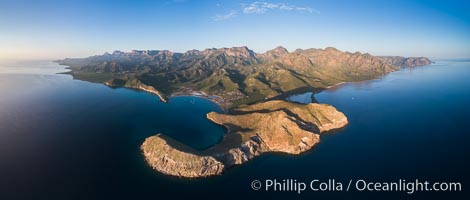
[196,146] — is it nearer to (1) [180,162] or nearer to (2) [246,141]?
(1) [180,162]

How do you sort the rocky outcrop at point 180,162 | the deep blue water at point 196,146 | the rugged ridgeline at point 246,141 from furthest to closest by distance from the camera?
the rugged ridgeline at point 246,141 → the rocky outcrop at point 180,162 → the deep blue water at point 196,146

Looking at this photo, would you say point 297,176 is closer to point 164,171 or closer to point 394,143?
point 164,171

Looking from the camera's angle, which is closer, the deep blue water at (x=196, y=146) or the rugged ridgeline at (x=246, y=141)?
the deep blue water at (x=196, y=146)

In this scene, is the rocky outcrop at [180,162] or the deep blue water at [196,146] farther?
the rocky outcrop at [180,162]

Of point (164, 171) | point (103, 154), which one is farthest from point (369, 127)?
point (103, 154)

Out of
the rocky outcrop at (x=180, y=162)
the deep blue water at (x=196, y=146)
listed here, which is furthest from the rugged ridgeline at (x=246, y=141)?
the deep blue water at (x=196, y=146)

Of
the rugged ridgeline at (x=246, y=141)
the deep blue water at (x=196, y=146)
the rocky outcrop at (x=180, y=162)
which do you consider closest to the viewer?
the deep blue water at (x=196, y=146)

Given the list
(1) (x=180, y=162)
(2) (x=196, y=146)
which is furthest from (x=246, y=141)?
(1) (x=180, y=162)

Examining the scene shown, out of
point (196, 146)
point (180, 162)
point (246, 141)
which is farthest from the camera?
point (196, 146)

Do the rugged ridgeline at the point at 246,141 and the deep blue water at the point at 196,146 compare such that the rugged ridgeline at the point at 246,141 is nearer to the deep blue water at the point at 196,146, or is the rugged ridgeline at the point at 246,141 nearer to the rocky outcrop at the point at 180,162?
the rocky outcrop at the point at 180,162
